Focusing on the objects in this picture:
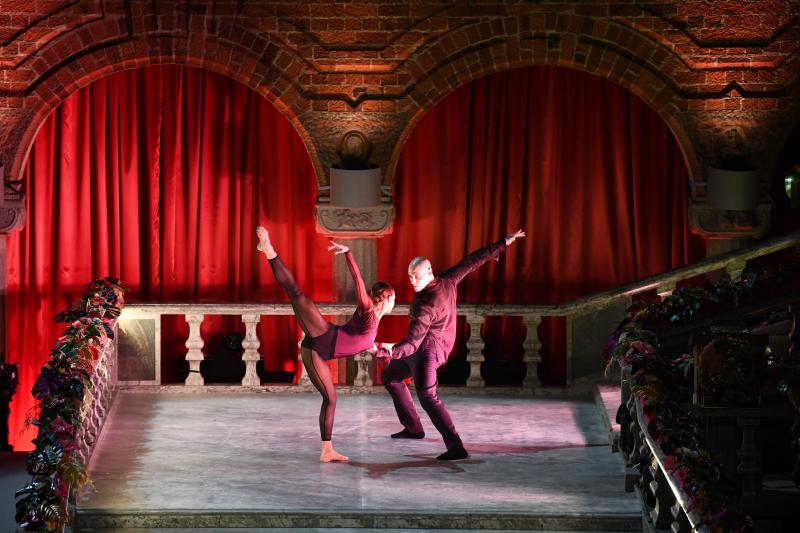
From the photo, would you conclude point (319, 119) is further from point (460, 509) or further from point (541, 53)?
point (460, 509)

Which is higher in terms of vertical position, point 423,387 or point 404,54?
point 404,54

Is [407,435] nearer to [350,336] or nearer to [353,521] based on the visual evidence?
[350,336]

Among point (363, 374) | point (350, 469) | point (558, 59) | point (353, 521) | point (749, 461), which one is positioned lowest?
point (353, 521)

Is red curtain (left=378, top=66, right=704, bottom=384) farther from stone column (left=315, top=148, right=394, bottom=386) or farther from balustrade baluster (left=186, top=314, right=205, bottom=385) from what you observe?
balustrade baluster (left=186, top=314, right=205, bottom=385)

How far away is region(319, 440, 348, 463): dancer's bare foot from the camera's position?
10341 mm

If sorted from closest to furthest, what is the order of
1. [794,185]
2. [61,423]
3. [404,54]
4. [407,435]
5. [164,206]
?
[61,423] → [407,435] → [794,185] → [404,54] → [164,206]

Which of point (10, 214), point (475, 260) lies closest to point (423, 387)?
point (475, 260)

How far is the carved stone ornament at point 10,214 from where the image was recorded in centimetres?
1302

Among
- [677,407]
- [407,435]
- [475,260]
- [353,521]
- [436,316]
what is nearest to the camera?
[677,407]

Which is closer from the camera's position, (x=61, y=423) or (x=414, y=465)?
(x=61, y=423)

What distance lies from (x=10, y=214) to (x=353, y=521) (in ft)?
→ 16.7

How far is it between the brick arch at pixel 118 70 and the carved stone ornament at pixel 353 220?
1.01 feet

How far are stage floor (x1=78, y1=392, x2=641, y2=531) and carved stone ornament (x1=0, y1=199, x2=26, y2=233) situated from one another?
172 centimetres

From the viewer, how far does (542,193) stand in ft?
46.7
